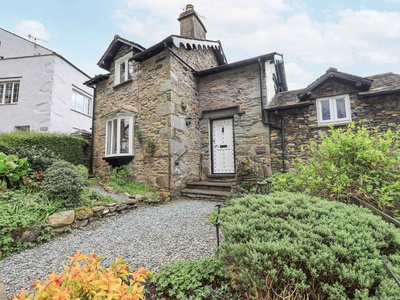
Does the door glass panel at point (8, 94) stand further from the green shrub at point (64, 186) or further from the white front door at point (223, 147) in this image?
the white front door at point (223, 147)

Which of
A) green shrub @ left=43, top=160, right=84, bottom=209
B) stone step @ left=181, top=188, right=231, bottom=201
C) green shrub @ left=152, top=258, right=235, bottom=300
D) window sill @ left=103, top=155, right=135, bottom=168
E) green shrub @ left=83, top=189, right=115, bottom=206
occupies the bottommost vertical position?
green shrub @ left=152, top=258, right=235, bottom=300

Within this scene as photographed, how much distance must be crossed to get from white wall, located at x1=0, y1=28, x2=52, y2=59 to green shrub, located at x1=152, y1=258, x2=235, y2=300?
15.8 meters

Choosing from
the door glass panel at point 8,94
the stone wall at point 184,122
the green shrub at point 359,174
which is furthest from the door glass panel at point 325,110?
the door glass panel at point 8,94

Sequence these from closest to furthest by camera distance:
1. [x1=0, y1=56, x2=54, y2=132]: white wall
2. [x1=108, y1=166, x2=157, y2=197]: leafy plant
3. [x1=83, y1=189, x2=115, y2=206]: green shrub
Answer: [x1=83, y1=189, x2=115, y2=206]: green shrub
[x1=108, y1=166, x2=157, y2=197]: leafy plant
[x1=0, y1=56, x2=54, y2=132]: white wall

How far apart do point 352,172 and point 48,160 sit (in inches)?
302

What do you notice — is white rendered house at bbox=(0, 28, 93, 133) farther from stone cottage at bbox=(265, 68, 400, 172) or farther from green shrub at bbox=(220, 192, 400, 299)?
green shrub at bbox=(220, 192, 400, 299)

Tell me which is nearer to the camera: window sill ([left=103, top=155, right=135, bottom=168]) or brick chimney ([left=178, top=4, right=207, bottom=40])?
window sill ([left=103, top=155, right=135, bottom=168])

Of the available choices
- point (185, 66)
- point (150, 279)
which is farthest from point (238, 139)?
point (150, 279)

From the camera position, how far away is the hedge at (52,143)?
636 cm

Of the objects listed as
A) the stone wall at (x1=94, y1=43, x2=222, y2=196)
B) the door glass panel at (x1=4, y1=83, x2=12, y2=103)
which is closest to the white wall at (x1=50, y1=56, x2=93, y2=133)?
the door glass panel at (x1=4, y1=83, x2=12, y2=103)

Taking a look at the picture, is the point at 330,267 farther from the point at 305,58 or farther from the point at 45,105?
the point at 305,58

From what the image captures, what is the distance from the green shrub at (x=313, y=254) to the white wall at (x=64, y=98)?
1275 centimetres

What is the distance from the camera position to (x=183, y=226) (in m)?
3.86

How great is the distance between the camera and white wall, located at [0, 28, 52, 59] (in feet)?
41.2
